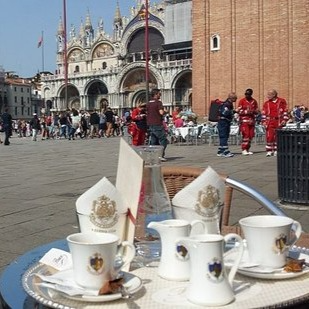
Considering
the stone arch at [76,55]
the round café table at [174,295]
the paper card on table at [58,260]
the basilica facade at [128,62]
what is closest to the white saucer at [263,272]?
the round café table at [174,295]

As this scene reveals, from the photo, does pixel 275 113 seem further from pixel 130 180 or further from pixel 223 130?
pixel 130 180

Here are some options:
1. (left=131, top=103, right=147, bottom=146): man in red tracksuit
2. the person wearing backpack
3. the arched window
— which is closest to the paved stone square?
the person wearing backpack

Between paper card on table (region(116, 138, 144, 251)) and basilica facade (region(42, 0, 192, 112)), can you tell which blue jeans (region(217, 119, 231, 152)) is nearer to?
paper card on table (region(116, 138, 144, 251))

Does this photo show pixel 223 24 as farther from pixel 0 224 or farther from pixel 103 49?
pixel 103 49

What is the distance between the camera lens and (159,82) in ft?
231

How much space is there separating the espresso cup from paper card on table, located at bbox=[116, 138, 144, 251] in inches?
12.4

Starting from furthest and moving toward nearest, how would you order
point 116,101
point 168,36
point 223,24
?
point 116,101 < point 168,36 < point 223,24

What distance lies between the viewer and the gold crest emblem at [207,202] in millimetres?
1619

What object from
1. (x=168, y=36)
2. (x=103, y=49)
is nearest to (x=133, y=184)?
(x=168, y=36)

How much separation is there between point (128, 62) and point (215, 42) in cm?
5234

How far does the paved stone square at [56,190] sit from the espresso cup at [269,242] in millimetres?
1123

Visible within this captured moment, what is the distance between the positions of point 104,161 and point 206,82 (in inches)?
622

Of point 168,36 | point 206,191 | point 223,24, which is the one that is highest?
point 168,36

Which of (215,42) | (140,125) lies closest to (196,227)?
(140,125)
